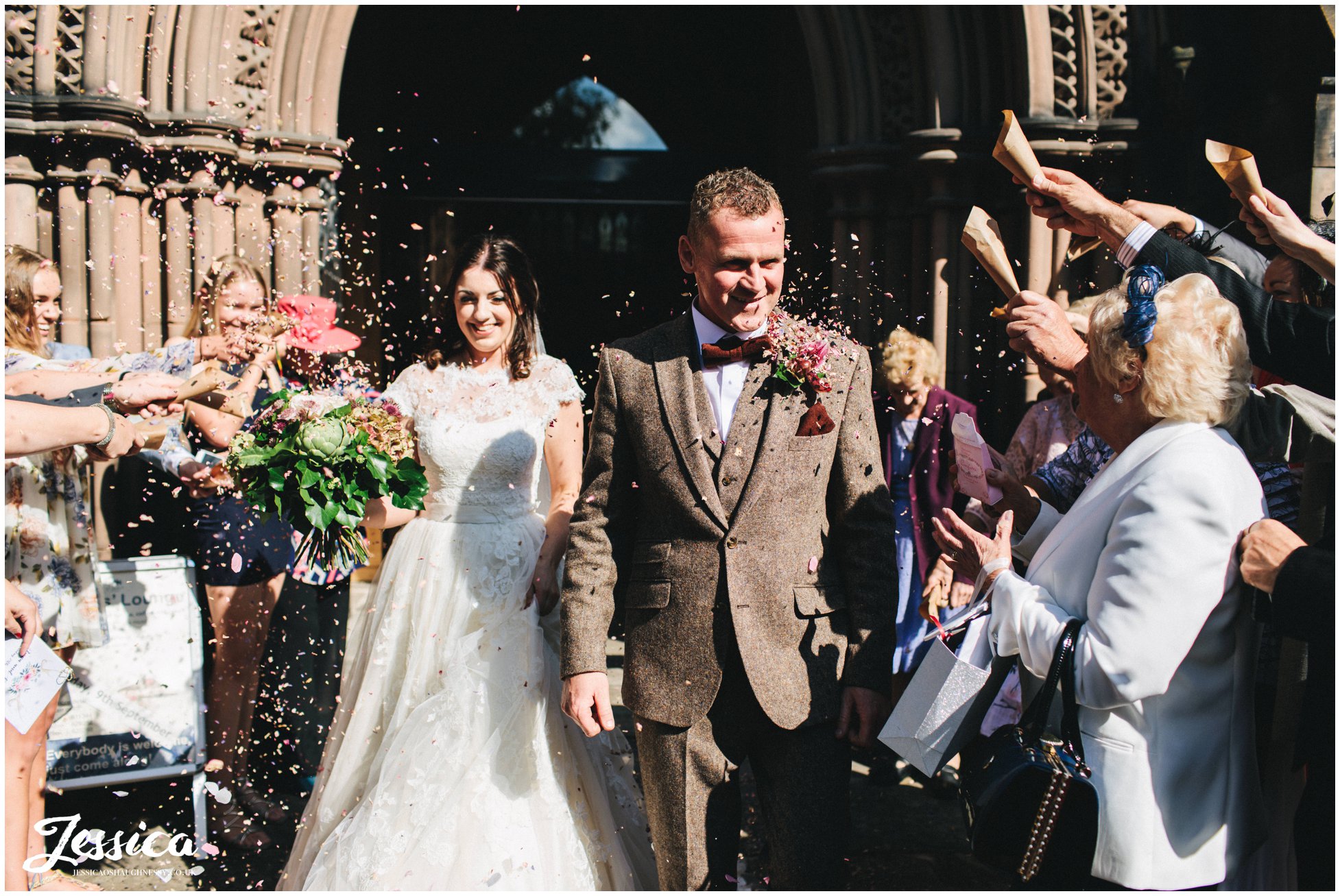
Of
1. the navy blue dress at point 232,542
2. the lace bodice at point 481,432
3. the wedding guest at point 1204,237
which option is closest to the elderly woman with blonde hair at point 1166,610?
the wedding guest at point 1204,237

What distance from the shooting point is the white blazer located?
70.2 inches

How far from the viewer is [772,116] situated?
810 cm

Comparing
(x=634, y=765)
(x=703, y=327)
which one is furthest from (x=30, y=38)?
(x=634, y=765)

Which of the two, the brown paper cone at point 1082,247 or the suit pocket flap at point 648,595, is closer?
the suit pocket flap at point 648,595

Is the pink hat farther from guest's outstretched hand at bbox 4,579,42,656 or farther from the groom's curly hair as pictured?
the groom's curly hair

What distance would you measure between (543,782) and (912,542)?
2.46 m

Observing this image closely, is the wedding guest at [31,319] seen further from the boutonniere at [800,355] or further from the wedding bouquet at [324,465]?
the boutonniere at [800,355]

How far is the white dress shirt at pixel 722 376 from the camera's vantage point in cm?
243

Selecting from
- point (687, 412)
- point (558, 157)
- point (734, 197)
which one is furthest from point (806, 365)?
point (558, 157)

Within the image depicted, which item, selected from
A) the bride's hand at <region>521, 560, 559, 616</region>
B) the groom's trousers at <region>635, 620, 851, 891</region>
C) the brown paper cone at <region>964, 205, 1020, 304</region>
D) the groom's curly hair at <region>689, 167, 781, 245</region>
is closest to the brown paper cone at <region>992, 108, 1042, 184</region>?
the brown paper cone at <region>964, 205, 1020, 304</region>

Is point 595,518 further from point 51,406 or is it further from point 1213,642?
point 51,406

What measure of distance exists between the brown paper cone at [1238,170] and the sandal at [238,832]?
388 cm

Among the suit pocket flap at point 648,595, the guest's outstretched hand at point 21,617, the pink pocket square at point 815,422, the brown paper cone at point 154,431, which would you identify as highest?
the brown paper cone at point 154,431

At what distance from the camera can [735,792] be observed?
2373 mm
